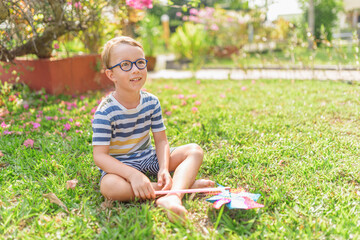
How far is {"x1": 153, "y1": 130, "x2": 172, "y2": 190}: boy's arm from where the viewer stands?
6.00 ft

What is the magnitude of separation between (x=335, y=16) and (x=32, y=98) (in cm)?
1416

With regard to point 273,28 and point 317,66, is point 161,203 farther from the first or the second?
point 273,28

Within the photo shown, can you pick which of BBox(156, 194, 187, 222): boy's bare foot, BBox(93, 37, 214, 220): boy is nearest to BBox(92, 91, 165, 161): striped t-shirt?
BBox(93, 37, 214, 220): boy

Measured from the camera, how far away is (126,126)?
1975mm

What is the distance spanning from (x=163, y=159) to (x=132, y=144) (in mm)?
219

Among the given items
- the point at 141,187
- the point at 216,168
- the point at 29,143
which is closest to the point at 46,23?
the point at 29,143

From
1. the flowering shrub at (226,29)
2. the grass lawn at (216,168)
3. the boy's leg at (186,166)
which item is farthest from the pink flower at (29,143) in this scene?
the flowering shrub at (226,29)

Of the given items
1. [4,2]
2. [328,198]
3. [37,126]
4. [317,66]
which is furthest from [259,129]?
[317,66]

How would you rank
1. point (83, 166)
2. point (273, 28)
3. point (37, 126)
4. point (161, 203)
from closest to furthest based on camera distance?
point (161, 203) < point (83, 166) < point (37, 126) < point (273, 28)

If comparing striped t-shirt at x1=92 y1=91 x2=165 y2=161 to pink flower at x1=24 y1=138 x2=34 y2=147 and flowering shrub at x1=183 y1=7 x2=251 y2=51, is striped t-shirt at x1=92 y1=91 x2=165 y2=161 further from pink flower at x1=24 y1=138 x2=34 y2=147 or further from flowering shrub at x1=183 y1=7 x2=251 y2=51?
flowering shrub at x1=183 y1=7 x2=251 y2=51

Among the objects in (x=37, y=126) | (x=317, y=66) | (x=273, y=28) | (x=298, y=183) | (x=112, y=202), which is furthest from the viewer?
(x=273, y=28)

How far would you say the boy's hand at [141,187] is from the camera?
1.72m

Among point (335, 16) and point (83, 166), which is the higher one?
point (335, 16)

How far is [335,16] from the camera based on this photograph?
1445 centimetres
